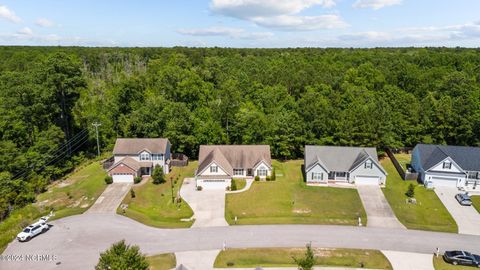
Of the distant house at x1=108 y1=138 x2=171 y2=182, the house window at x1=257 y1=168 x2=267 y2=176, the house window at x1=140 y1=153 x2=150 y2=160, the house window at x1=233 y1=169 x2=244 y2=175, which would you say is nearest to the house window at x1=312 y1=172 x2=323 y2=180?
the house window at x1=257 y1=168 x2=267 y2=176

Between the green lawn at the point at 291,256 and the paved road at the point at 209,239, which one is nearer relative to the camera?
the green lawn at the point at 291,256

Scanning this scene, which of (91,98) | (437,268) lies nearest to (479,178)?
(437,268)

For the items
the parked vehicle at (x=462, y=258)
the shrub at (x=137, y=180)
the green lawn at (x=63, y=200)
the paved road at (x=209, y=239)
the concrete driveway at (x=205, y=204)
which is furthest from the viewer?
the shrub at (x=137, y=180)

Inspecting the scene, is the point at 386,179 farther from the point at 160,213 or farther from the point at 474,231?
the point at 160,213

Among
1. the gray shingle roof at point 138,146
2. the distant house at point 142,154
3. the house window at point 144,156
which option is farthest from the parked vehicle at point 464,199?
the house window at point 144,156

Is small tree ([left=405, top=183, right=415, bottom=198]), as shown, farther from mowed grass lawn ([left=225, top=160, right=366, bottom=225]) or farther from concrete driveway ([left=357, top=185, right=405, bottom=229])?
mowed grass lawn ([left=225, top=160, right=366, bottom=225])

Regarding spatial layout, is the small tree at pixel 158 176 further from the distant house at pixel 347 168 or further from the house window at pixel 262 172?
the distant house at pixel 347 168
